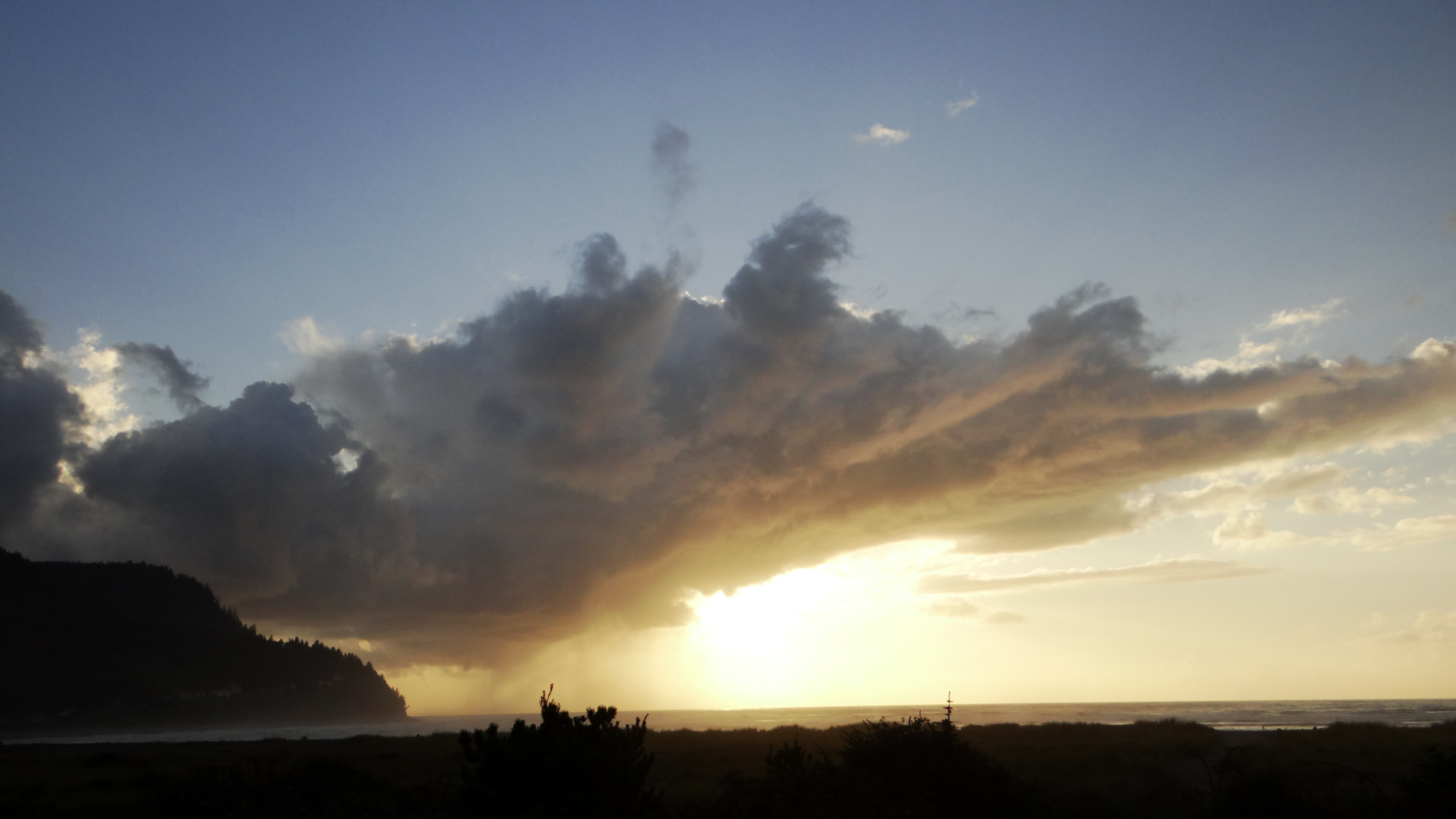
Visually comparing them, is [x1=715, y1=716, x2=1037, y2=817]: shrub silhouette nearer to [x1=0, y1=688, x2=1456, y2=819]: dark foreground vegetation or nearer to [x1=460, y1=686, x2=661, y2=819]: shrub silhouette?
[x1=0, y1=688, x2=1456, y2=819]: dark foreground vegetation

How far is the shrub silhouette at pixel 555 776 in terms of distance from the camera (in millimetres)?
15328

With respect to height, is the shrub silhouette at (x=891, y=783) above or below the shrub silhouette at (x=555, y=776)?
below

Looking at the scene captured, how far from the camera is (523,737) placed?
1588 centimetres

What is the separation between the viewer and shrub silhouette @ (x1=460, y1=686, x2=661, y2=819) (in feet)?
50.3

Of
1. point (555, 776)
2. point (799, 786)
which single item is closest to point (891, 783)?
point (799, 786)

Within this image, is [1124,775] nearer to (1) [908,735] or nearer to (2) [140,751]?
(1) [908,735]

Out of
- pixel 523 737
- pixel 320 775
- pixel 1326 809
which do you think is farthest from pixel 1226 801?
pixel 320 775

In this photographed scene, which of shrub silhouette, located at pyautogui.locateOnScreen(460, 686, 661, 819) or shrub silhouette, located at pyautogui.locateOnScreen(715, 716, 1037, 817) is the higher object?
shrub silhouette, located at pyautogui.locateOnScreen(460, 686, 661, 819)

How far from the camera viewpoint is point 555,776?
15.5 meters

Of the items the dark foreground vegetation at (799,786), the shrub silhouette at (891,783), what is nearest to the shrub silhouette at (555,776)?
the dark foreground vegetation at (799,786)

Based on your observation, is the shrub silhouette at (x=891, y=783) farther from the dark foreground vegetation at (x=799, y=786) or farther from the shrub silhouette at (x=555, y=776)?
the shrub silhouette at (x=555, y=776)

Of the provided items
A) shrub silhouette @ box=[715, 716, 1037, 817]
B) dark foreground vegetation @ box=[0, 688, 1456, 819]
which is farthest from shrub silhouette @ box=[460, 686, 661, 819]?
shrub silhouette @ box=[715, 716, 1037, 817]

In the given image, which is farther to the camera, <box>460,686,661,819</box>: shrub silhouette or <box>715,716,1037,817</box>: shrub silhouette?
<box>715,716,1037,817</box>: shrub silhouette

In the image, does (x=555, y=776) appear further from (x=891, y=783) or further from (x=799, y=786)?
(x=891, y=783)
